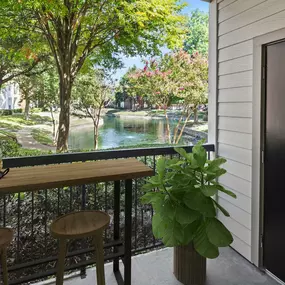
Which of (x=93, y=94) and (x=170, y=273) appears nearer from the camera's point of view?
(x=170, y=273)

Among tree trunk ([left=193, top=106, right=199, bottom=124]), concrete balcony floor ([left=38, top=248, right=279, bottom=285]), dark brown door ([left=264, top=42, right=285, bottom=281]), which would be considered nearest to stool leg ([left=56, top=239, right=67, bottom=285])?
concrete balcony floor ([left=38, top=248, right=279, bottom=285])

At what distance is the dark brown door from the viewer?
1.87m

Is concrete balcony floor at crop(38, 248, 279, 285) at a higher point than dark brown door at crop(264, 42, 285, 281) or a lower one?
lower

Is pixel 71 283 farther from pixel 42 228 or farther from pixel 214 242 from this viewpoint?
pixel 214 242

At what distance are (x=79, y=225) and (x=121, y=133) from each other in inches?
105

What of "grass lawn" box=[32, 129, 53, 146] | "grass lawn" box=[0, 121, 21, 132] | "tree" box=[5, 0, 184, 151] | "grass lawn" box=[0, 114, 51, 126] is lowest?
"grass lawn" box=[32, 129, 53, 146]

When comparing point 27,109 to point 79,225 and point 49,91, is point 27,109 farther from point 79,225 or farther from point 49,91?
point 79,225

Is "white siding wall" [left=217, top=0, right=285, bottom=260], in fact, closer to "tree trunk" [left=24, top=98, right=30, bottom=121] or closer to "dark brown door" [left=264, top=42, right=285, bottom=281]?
"dark brown door" [left=264, top=42, right=285, bottom=281]

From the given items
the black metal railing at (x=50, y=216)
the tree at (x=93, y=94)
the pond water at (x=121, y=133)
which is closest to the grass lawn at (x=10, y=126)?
the pond water at (x=121, y=133)

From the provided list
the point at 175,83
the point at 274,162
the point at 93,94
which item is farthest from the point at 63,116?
the point at 274,162

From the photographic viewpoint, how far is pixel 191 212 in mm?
1731

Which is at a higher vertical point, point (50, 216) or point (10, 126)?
point (10, 126)

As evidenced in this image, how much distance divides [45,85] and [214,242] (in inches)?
141

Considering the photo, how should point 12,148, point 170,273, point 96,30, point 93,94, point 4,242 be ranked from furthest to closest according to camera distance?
point 93,94
point 96,30
point 12,148
point 170,273
point 4,242
